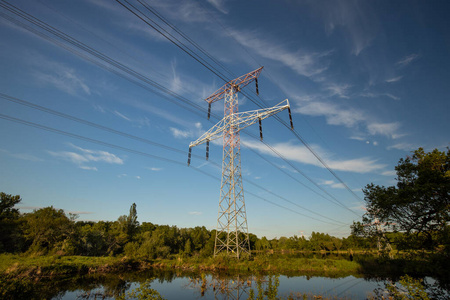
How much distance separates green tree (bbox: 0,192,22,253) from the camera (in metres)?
33.5

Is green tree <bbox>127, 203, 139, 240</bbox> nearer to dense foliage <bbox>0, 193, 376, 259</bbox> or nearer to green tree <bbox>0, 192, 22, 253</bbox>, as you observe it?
dense foliage <bbox>0, 193, 376, 259</bbox>

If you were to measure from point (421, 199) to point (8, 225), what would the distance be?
58723 millimetres

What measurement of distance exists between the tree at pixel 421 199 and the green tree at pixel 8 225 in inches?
1953

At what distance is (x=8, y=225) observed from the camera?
36344 millimetres

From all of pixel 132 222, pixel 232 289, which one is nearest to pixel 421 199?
pixel 232 289

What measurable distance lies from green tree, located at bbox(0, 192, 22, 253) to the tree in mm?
49596

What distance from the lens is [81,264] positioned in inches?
1037

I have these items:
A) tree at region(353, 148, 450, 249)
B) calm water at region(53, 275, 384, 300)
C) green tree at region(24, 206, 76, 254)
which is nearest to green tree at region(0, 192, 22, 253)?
green tree at region(24, 206, 76, 254)

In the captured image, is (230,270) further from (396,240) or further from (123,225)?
(123,225)

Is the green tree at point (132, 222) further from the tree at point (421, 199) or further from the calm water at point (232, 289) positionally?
the tree at point (421, 199)

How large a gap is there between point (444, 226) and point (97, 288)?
28081 millimetres

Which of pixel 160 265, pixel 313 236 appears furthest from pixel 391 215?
pixel 313 236

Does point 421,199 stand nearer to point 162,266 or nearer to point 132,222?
point 162,266

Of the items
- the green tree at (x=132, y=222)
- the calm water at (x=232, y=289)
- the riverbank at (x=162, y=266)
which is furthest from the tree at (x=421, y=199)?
the green tree at (x=132, y=222)
